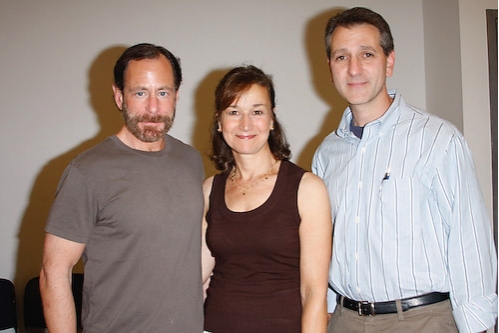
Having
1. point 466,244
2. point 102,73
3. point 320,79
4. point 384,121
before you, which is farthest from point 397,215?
point 102,73

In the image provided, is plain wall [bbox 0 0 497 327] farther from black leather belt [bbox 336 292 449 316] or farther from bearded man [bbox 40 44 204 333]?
black leather belt [bbox 336 292 449 316]

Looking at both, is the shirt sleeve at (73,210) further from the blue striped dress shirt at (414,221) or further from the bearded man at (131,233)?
the blue striped dress shirt at (414,221)

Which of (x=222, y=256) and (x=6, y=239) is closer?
(x=222, y=256)

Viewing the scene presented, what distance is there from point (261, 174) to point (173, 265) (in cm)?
50

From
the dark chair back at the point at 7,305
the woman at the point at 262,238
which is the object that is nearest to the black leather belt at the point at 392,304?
the woman at the point at 262,238

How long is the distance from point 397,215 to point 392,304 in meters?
0.34

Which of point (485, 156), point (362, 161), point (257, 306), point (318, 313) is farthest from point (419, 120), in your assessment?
point (485, 156)

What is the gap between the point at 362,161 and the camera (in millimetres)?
1907

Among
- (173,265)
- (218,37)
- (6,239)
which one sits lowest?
(6,239)

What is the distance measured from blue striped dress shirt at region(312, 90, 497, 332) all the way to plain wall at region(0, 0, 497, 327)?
1.73 metres

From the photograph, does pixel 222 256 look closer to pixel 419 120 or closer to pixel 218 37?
pixel 419 120

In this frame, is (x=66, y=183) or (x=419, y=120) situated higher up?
(x=419, y=120)

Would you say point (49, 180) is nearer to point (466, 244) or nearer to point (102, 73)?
point (102, 73)

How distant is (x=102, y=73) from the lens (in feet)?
11.5
